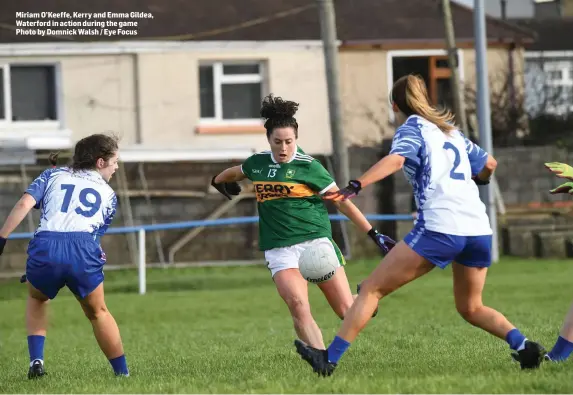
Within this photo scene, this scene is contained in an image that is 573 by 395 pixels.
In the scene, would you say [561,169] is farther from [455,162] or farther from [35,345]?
[35,345]

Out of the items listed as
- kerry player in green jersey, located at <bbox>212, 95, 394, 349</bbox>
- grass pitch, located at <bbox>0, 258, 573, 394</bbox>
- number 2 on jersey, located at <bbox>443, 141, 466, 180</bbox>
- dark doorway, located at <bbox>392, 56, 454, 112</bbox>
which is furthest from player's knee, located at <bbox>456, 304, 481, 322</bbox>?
dark doorway, located at <bbox>392, 56, 454, 112</bbox>

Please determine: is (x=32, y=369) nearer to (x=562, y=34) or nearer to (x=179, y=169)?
(x=179, y=169)

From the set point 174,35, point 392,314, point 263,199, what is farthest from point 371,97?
point 263,199

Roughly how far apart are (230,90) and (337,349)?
73.6ft

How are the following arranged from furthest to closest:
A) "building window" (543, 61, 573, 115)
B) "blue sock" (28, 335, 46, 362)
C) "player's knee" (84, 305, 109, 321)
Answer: "building window" (543, 61, 573, 115)
"blue sock" (28, 335, 46, 362)
"player's knee" (84, 305, 109, 321)

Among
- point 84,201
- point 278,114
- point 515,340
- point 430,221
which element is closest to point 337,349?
point 430,221

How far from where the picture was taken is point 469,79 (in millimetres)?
31578

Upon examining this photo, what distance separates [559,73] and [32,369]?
29.9 meters

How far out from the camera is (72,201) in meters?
8.78

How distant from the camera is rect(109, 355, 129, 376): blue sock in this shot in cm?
909

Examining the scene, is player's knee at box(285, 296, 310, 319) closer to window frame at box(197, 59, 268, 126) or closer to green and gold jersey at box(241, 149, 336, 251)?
green and gold jersey at box(241, 149, 336, 251)

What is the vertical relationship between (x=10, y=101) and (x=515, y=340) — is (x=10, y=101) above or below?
above

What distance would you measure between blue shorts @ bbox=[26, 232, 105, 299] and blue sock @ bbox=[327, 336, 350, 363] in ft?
5.75

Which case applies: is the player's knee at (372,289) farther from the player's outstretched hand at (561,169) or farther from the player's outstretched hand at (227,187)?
the player's outstretched hand at (227,187)
